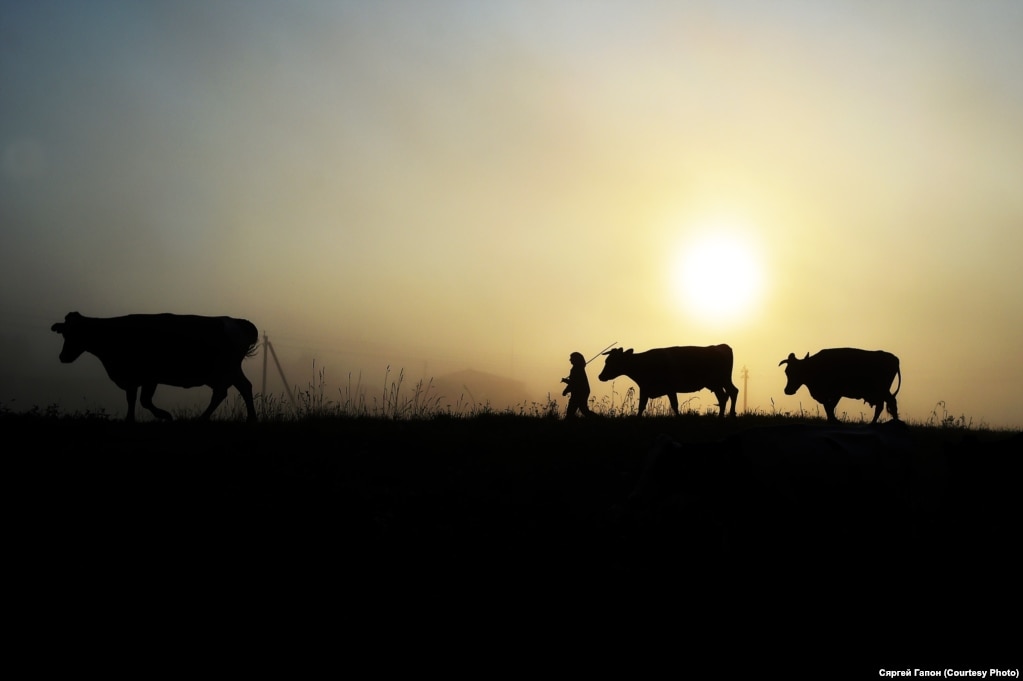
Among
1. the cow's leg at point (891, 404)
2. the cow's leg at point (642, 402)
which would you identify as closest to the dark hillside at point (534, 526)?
the cow's leg at point (642, 402)

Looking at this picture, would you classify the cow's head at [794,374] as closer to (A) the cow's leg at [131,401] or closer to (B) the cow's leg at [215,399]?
(B) the cow's leg at [215,399]

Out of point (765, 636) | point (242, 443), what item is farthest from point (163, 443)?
point (765, 636)

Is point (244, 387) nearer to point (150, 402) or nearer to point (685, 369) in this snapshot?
point (150, 402)

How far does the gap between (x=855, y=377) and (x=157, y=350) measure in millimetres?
18813

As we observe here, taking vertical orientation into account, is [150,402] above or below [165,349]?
below

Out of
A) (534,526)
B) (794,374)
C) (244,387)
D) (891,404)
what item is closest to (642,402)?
(794,374)

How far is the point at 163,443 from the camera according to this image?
539 inches

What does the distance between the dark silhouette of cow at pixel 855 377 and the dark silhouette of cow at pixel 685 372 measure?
254 cm

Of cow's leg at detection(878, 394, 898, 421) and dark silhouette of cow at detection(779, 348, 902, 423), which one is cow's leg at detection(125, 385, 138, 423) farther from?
cow's leg at detection(878, 394, 898, 421)

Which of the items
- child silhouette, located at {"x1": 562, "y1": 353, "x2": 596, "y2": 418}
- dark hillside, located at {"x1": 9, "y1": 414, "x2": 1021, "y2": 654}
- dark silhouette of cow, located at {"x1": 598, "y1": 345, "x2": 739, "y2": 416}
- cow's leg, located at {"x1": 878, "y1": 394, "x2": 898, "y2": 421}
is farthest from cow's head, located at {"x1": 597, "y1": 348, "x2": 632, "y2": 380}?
dark hillside, located at {"x1": 9, "y1": 414, "x2": 1021, "y2": 654}

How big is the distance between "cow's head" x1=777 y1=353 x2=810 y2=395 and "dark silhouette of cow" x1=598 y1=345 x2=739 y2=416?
5.47ft

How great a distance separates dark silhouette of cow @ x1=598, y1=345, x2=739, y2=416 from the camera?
25.2m

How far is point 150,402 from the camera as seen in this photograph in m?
18.4

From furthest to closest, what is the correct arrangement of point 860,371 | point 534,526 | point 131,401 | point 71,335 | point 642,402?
point 860,371, point 642,402, point 71,335, point 131,401, point 534,526
